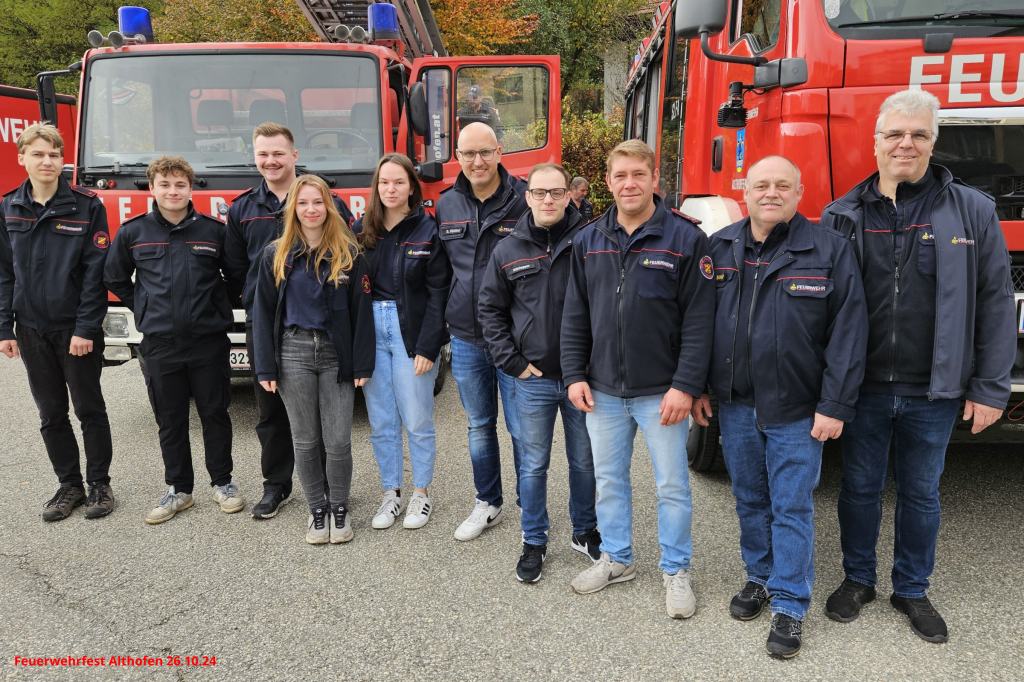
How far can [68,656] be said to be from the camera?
2820 millimetres

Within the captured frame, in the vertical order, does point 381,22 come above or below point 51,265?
above

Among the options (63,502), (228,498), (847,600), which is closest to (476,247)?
(228,498)

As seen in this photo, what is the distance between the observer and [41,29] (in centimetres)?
2086

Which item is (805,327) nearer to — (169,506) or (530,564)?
(530,564)

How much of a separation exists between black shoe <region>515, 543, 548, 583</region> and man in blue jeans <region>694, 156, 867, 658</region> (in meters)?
0.92

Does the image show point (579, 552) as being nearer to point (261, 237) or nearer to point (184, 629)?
point (184, 629)

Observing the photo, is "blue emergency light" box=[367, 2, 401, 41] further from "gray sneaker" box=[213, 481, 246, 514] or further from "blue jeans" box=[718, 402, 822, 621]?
"blue jeans" box=[718, 402, 822, 621]

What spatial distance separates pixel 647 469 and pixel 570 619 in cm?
170

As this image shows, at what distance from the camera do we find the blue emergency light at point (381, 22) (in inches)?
220

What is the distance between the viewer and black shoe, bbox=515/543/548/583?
10.8 ft

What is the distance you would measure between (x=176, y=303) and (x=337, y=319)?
0.89 m

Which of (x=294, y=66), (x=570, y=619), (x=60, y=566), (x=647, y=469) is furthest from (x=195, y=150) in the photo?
(x=570, y=619)

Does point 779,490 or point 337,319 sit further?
point 337,319

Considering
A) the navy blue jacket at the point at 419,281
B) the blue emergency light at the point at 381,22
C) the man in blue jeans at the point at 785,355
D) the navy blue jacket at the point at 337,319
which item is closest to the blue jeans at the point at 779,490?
the man in blue jeans at the point at 785,355
